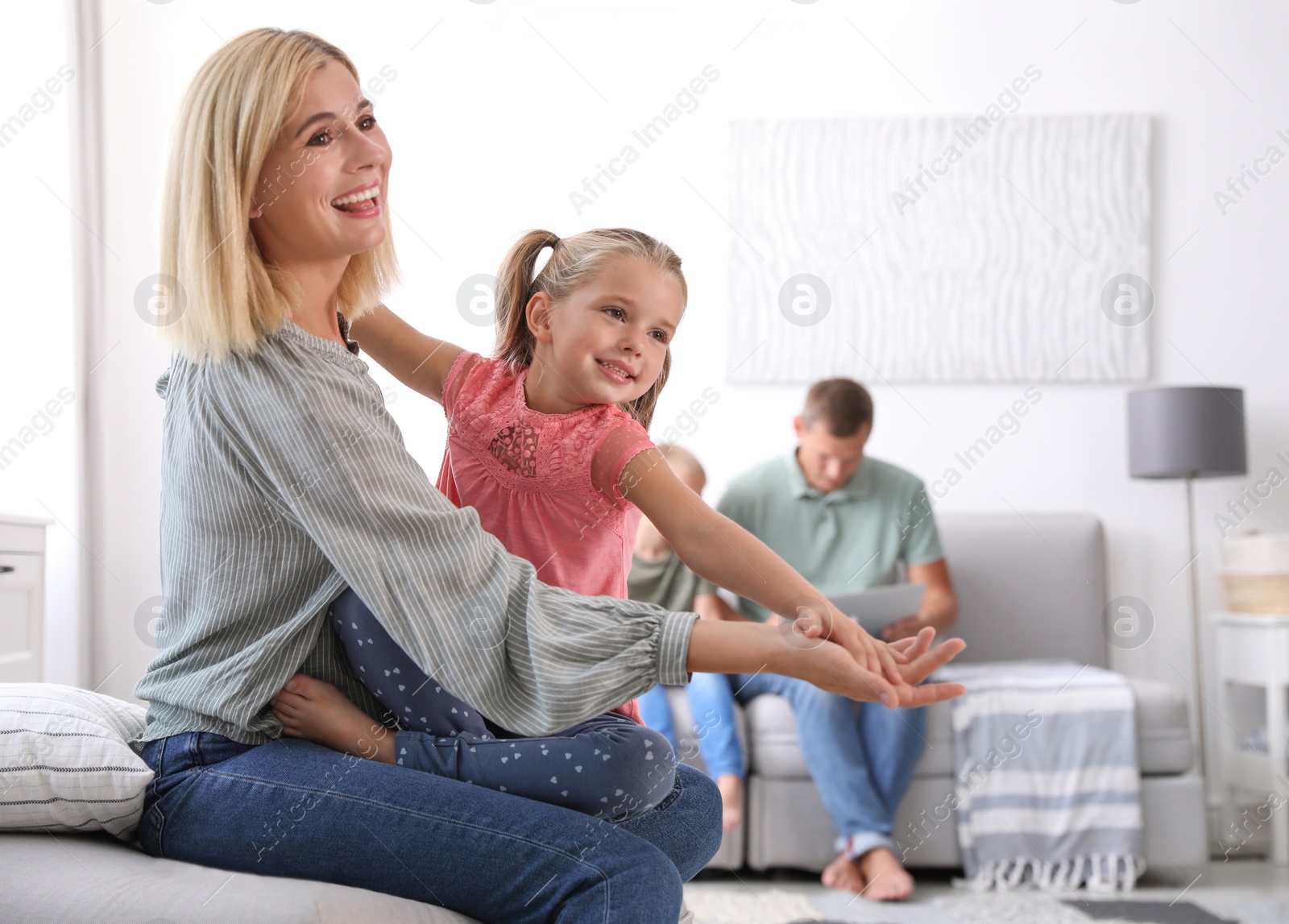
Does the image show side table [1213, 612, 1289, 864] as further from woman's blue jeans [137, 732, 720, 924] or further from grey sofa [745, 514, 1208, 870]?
woman's blue jeans [137, 732, 720, 924]

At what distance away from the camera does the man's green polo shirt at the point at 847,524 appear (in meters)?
3.13

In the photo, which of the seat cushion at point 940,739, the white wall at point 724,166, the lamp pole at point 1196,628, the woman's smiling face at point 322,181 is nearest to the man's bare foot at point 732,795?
the seat cushion at point 940,739

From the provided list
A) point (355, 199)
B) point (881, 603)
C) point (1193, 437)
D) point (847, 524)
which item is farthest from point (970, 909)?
point (355, 199)

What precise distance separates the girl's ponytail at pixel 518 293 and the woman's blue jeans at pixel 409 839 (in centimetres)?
58

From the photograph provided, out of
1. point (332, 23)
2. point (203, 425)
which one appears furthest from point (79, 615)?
point (203, 425)

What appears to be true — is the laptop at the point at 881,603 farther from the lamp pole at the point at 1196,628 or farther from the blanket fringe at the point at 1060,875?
the lamp pole at the point at 1196,628

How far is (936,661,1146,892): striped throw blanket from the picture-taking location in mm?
2621

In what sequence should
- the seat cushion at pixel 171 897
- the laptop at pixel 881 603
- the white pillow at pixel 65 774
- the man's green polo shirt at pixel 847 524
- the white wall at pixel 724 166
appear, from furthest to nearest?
the white wall at pixel 724 166 < the man's green polo shirt at pixel 847 524 < the laptop at pixel 881 603 < the white pillow at pixel 65 774 < the seat cushion at pixel 171 897

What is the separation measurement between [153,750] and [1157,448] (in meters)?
3.06

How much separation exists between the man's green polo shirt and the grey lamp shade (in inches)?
29.4

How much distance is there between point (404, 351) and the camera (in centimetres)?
131

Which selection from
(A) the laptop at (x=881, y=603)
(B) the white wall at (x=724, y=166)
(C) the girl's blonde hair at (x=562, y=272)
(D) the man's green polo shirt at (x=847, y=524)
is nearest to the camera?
(C) the girl's blonde hair at (x=562, y=272)

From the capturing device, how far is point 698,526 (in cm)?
106

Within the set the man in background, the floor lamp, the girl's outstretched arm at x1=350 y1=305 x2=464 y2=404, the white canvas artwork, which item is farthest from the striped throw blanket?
the girl's outstretched arm at x1=350 y1=305 x2=464 y2=404
